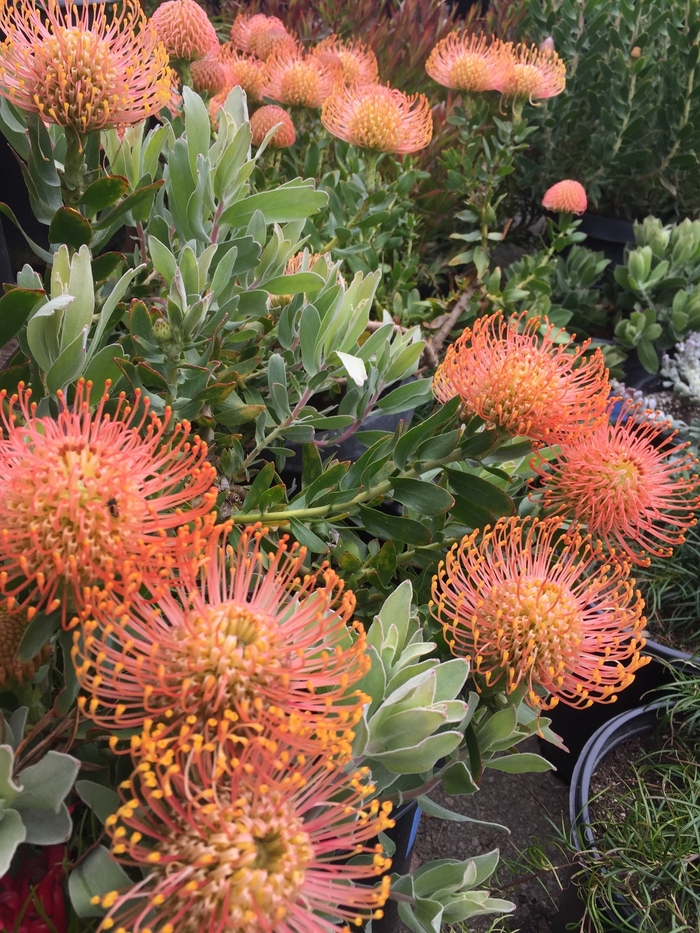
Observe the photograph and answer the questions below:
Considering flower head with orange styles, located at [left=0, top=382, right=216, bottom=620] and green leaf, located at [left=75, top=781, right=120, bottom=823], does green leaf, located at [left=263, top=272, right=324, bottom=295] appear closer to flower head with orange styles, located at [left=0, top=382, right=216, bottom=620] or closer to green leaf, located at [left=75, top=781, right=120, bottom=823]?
flower head with orange styles, located at [left=0, top=382, right=216, bottom=620]

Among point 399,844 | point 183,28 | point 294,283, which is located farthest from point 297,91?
point 399,844

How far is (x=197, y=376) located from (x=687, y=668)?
1.01 metres

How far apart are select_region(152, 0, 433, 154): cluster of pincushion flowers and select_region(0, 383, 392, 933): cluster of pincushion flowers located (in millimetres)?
695

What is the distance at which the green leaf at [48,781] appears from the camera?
30 cm

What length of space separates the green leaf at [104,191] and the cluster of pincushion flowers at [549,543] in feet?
1.04

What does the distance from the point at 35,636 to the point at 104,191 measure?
328 mm

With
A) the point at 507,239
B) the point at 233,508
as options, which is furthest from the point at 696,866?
the point at 507,239

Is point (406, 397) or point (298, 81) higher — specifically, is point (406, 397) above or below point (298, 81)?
below

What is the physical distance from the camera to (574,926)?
870 mm

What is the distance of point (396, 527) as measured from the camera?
0.59m

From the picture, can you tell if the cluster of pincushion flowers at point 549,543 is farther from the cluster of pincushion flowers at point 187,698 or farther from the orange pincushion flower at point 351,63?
the orange pincushion flower at point 351,63

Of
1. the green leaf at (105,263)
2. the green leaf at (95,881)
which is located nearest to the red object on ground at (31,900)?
the green leaf at (95,881)

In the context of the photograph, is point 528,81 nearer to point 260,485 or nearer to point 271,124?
point 271,124

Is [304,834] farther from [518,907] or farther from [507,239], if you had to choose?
[507,239]
